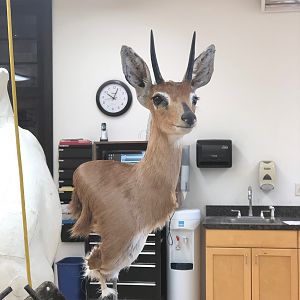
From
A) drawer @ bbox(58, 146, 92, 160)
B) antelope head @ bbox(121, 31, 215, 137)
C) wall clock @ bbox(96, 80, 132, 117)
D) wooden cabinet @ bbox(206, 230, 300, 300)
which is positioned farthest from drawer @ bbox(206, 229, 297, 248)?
antelope head @ bbox(121, 31, 215, 137)

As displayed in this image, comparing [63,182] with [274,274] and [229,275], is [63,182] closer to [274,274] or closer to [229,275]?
[229,275]

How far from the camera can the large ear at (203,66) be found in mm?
1454

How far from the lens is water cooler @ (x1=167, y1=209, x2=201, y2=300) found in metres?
4.03

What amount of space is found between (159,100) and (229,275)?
9.30 feet

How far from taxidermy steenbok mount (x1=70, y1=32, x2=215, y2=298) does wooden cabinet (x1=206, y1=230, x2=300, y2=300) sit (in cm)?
256

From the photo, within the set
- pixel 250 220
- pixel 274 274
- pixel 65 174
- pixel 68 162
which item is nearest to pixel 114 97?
pixel 68 162

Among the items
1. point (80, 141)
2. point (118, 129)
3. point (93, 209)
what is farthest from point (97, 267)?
point (118, 129)

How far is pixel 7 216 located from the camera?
1.38m

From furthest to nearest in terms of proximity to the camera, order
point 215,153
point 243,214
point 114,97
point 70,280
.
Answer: point 114,97
point 243,214
point 215,153
point 70,280

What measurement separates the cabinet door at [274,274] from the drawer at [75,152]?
1.76 m

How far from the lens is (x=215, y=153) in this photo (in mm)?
4398

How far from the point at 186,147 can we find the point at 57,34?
5.91 ft

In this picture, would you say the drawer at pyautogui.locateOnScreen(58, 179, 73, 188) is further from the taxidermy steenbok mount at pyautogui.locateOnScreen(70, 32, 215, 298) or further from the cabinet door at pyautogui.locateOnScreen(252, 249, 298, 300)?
the taxidermy steenbok mount at pyautogui.locateOnScreen(70, 32, 215, 298)

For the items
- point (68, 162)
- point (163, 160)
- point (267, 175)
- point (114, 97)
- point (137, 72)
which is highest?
point (114, 97)
